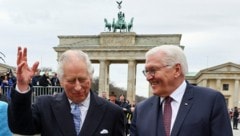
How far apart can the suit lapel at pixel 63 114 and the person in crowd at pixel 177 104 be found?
2.10 feet

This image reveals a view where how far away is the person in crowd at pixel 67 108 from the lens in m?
3.46

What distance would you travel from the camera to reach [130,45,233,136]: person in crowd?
3.77 m

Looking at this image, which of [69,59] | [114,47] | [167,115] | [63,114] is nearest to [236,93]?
[114,47]

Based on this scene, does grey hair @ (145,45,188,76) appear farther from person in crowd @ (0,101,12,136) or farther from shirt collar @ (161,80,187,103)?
person in crowd @ (0,101,12,136)

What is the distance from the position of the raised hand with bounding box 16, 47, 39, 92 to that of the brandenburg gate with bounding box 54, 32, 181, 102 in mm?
56798

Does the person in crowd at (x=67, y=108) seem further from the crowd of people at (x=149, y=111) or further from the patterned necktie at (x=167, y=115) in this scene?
the patterned necktie at (x=167, y=115)

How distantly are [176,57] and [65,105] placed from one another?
40.2 inches

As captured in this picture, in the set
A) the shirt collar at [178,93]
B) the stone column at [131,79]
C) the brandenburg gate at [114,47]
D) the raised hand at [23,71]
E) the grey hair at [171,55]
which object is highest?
the brandenburg gate at [114,47]

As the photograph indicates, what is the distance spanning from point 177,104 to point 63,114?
97 centimetres

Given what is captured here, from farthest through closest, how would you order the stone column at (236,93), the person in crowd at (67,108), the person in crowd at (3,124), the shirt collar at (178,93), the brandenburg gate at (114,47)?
the stone column at (236,93) < the brandenburg gate at (114,47) < the person in crowd at (3,124) < the shirt collar at (178,93) < the person in crowd at (67,108)

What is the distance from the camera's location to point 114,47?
61.2m

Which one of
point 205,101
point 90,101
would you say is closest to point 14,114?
point 90,101

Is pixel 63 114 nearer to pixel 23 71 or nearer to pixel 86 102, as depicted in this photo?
pixel 86 102

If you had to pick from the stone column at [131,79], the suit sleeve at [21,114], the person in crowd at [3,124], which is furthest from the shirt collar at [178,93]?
the stone column at [131,79]
